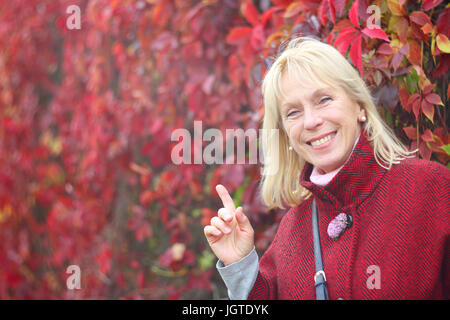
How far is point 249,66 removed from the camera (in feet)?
7.70

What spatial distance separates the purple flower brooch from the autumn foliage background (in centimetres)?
40

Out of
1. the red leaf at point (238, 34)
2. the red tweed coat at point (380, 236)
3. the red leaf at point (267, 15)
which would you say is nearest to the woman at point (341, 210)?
the red tweed coat at point (380, 236)

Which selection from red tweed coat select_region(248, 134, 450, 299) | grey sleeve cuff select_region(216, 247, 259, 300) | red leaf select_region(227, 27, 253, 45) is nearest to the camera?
red tweed coat select_region(248, 134, 450, 299)

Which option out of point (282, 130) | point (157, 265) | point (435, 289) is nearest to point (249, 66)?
point (282, 130)

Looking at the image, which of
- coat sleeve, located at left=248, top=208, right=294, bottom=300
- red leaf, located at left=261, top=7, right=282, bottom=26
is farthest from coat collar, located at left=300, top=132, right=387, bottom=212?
red leaf, located at left=261, top=7, right=282, bottom=26

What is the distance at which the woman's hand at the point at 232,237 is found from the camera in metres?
1.54

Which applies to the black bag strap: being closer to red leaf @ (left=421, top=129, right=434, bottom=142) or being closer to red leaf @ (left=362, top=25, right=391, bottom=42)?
red leaf @ (left=421, top=129, right=434, bottom=142)

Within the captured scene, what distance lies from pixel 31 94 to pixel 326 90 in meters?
3.81

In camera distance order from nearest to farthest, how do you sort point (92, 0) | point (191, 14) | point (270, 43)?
point (270, 43) < point (191, 14) < point (92, 0)

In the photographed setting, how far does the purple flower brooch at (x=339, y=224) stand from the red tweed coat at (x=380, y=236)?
1 centimetres

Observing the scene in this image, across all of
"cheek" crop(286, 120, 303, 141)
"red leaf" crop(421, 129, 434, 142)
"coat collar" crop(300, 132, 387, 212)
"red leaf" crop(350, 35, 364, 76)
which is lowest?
"coat collar" crop(300, 132, 387, 212)

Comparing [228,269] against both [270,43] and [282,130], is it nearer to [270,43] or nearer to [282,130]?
[282,130]

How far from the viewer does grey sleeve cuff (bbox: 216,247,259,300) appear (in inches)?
60.8

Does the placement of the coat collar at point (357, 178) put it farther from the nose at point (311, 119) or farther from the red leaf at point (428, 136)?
the red leaf at point (428, 136)
